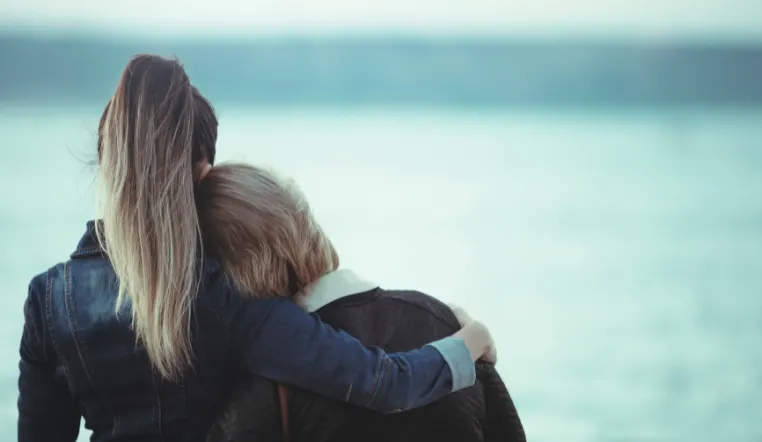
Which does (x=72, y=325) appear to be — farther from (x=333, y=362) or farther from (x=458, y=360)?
(x=458, y=360)

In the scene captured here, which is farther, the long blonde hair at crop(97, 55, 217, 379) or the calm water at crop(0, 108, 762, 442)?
the calm water at crop(0, 108, 762, 442)

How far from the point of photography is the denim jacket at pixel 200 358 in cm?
102

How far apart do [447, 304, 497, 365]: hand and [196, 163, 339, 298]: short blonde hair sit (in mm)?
177

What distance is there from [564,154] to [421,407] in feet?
24.7

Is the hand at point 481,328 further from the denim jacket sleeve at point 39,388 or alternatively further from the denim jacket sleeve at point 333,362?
the denim jacket sleeve at point 39,388

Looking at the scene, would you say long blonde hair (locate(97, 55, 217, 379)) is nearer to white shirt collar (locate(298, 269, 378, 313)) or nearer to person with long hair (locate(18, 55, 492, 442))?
person with long hair (locate(18, 55, 492, 442))

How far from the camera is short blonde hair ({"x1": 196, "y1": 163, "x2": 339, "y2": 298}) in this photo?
3.42ft

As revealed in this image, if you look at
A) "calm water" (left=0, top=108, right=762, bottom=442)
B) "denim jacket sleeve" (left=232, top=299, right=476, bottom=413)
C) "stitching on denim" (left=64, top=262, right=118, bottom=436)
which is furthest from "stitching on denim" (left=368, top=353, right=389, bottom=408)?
"calm water" (left=0, top=108, right=762, bottom=442)

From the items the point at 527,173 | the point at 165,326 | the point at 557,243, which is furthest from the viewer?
the point at 527,173

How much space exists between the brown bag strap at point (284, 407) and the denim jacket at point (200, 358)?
18mm

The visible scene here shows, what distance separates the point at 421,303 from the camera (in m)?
1.08

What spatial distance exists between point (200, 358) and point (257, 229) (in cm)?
16

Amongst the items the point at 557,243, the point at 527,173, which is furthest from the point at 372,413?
the point at 527,173

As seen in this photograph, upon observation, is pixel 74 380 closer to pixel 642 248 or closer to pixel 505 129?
pixel 642 248
